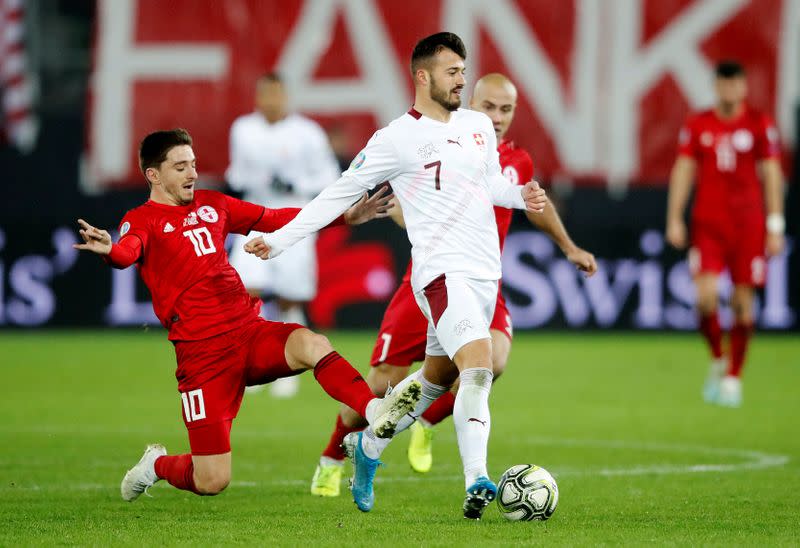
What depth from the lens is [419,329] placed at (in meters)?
7.42

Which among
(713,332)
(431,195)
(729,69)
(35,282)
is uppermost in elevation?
(729,69)

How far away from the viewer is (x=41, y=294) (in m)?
17.5

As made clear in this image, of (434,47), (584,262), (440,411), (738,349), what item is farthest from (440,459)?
(738,349)

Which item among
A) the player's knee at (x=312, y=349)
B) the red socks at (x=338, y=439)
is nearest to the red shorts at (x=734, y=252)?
the red socks at (x=338, y=439)

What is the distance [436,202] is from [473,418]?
0.97m

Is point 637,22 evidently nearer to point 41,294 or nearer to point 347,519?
point 41,294

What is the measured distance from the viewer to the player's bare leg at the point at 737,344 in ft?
38.4

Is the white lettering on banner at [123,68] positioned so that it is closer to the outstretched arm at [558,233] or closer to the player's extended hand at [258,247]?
the outstretched arm at [558,233]

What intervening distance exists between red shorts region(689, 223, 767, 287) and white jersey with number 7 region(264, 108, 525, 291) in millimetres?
5959

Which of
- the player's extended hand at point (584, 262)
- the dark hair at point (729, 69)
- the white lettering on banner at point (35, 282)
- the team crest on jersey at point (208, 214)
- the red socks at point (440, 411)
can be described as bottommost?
the white lettering on banner at point (35, 282)

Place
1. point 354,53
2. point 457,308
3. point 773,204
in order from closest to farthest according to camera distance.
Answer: point 457,308
point 773,204
point 354,53

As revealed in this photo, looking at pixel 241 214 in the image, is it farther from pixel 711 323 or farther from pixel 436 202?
pixel 711 323

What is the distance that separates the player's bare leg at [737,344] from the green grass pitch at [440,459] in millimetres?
146

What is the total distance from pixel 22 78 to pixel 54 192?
87.0 inches
